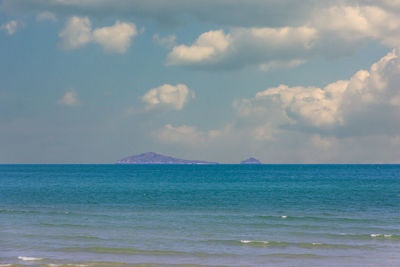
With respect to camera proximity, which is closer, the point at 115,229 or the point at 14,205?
the point at 115,229

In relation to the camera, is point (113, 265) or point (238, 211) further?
point (238, 211)

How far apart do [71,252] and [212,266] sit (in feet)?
28.0

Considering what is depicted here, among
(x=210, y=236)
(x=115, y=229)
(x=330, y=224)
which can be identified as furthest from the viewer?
(x=330, y=224)

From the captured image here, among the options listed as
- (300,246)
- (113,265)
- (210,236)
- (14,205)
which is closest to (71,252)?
(113,265)

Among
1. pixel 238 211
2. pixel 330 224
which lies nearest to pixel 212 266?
pixel 330 224

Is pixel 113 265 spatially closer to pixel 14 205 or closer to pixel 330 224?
pixel 330 224

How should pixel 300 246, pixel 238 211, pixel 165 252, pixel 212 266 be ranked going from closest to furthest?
pixel 212 266 < pixel 165 252 < pixel 300 246 < pixel 238 211

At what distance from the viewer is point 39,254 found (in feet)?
81.3

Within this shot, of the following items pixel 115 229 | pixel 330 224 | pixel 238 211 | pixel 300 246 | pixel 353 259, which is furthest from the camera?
pixel 238 211

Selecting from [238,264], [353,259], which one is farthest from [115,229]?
[353,259]

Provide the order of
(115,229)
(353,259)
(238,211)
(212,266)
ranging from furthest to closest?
(238,211)
(115,229)
(353,259)
(212,266)

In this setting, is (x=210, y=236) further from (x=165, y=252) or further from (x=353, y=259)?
(x=353, y=259)

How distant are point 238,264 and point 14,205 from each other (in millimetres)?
33777

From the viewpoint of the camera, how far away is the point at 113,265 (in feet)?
73.4
